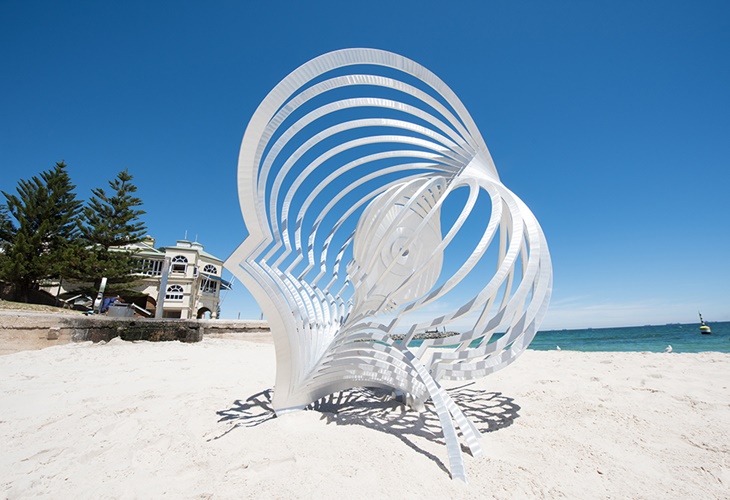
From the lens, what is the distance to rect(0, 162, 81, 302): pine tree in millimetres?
20359

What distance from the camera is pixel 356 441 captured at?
345 cm

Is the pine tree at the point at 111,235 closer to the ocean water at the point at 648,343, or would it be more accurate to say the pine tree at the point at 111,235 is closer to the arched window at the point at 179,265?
the arched window at the point at 179,265

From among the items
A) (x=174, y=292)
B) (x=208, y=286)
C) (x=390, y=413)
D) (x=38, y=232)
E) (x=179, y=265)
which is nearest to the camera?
(x=390, y=413)

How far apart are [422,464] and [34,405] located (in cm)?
597

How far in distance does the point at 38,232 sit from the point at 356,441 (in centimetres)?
2786

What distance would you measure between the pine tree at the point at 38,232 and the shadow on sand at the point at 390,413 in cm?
2364

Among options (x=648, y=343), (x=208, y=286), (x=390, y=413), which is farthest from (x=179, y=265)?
(x=648, y=343)

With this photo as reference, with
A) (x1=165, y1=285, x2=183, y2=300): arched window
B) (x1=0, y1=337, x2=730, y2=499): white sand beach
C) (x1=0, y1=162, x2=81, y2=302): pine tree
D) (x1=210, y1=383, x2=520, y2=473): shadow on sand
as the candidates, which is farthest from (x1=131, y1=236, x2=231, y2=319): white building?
(x1=210, y1=383, x2=520, y2=473): shadow on sand

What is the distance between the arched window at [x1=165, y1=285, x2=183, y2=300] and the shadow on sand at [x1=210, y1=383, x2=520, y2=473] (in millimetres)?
24825

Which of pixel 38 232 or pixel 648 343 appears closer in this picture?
pixel 38 232

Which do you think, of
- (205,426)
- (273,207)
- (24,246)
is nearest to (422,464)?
(205,426)

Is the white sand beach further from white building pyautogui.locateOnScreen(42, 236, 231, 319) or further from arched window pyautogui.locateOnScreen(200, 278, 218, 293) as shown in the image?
arched window pyautogui.locateOnScreen(200, 278, 218, 293)

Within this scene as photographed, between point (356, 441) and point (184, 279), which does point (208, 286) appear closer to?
point (184, 279)

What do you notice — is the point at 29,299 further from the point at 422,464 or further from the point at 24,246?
the point at 422,464
